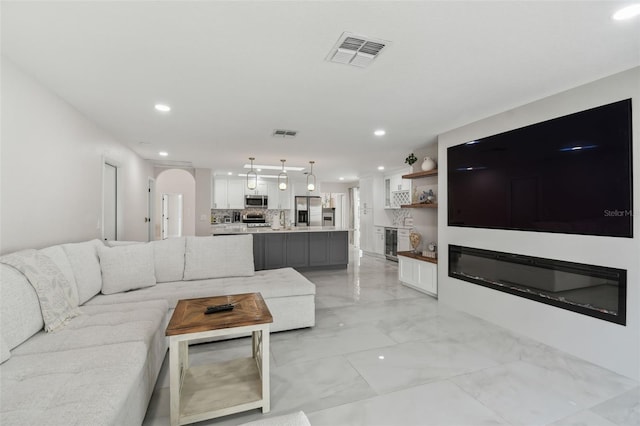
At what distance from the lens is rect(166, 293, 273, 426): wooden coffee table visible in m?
1.70

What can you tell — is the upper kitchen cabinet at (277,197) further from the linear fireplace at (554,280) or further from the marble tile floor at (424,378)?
the linear fireplace at (554,280)

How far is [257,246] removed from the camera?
5.93 m

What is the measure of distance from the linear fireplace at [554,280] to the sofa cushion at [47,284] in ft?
13.4

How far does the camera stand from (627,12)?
1.67 metres

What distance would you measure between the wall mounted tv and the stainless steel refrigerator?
236 inches

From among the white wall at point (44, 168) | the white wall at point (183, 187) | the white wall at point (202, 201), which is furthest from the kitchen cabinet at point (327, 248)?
the white wall at point (183, 187)

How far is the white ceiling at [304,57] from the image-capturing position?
167 cm

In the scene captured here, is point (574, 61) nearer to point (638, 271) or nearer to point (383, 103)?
point (383, 103)

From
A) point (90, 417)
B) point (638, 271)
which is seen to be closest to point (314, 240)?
point (638, 271)

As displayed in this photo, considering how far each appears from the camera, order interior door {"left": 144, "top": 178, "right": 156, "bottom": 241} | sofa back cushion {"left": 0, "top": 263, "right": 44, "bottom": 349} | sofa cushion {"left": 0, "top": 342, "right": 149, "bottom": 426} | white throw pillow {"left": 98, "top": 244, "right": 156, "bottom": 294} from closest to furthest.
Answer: sofa cushion {"left": 0, "top": 342, "right": 149, "bottom": 426} → sofa back cushion {"left": 0, "top": 263, "right": 44, "bottom": 349} → white throw pillow {"left": 98, "top": 244, "right": 156, "bottom": 294} → interior door {"left": 144, "top": 178, "right": 156, "bottom": 241}

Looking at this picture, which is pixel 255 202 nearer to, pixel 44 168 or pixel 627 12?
pixel 44 168

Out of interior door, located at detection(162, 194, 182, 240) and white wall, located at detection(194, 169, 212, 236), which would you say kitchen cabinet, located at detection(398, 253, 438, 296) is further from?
interior door, located at detection(162, 194, 182, 240)

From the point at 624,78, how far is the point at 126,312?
443 centimetres

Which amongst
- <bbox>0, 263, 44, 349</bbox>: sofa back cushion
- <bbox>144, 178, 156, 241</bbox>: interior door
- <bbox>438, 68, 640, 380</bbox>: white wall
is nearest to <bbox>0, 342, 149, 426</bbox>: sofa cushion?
<bbox>0, 263, 44, 349</bbox>: sofa back cushion
